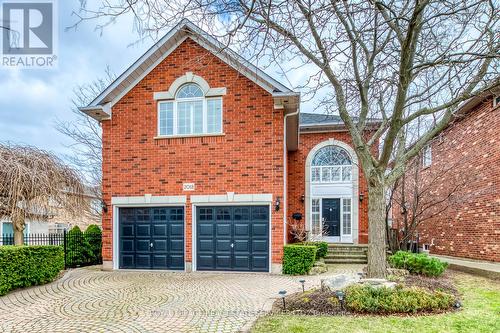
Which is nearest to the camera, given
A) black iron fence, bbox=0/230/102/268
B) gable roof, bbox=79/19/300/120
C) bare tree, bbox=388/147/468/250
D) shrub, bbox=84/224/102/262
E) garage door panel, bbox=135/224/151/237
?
gable roof, bbox=79/19/300/120

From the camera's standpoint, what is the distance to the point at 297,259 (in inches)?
452

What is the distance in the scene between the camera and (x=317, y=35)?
7367mm

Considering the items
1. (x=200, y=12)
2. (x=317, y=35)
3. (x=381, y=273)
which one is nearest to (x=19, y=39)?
(x=200, y=12)

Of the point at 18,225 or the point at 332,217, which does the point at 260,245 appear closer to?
the point at 332,217

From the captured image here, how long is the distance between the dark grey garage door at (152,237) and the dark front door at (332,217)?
7673mm

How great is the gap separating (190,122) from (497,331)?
32.5 feet

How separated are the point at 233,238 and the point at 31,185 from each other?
6.15m

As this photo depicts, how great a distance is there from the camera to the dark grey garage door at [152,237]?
12445 millimetres

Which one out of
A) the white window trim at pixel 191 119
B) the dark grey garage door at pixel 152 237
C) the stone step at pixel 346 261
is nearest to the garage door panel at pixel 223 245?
the dark grey garage door at pixel 152 237

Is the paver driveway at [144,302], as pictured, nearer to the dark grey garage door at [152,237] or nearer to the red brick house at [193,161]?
the dark grey garage door at [152,237]

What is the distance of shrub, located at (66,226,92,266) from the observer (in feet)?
42.8

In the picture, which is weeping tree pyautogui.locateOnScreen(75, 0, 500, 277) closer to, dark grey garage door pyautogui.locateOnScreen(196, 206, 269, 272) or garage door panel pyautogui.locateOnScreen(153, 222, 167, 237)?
dark grey garage door pyautogui.locateOnScreen(196, 206, 269, 272)

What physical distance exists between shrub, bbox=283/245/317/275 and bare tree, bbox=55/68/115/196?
1397 cm

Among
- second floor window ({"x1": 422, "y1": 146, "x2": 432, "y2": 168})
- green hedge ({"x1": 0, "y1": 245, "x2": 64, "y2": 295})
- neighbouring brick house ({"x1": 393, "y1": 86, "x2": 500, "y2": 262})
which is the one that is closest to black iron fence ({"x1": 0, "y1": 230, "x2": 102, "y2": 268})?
green hedge ({"x1": 0, "y1": 245, "x2": 64, "y2": 295})
